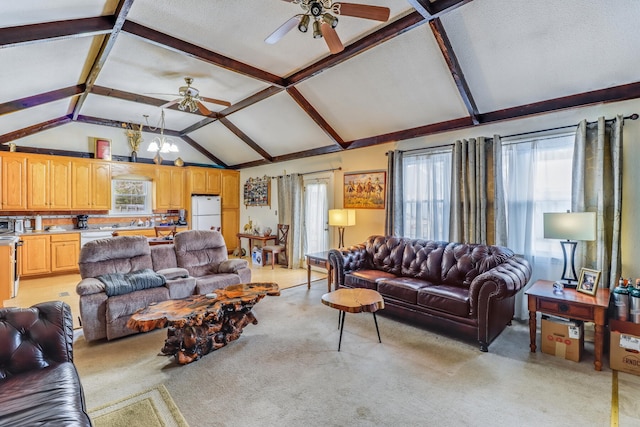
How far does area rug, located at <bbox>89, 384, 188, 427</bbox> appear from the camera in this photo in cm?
196

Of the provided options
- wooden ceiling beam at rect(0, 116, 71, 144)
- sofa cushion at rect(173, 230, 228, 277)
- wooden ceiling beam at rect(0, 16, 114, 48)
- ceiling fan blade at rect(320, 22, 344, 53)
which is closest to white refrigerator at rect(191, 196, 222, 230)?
wooden ceiling beam at rect(0, 116, 71, 144)

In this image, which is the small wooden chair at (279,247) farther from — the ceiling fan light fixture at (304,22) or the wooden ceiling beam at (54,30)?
the ceiling fan light fixture at (304,22)

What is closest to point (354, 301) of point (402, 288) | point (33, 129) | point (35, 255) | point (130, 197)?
point (402, 288)

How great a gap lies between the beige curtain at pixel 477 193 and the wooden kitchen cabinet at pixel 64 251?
687 centimetres

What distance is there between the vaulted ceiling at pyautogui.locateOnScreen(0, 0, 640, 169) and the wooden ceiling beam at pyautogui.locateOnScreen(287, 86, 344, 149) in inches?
0.7

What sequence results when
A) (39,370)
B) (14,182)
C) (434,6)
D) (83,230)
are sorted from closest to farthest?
(39,370) → (434,6) → (14,182) → (83,230)

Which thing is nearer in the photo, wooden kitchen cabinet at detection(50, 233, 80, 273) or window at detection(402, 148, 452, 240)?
window at detection(402, 148, 452, 240)

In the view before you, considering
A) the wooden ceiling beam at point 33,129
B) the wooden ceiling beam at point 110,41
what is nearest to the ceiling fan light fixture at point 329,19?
the wooden ceiling beam at point 110,41

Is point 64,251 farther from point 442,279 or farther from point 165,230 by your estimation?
point 442,279

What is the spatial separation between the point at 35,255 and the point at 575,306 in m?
8.00

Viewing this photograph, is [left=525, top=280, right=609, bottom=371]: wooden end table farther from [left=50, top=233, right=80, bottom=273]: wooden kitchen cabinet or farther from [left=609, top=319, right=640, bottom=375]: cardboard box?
[left=50, top=233, right=80, bottom=273]: wooden kitchen cabinet

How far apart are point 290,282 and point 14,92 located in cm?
460

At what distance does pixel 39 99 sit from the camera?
4.34m

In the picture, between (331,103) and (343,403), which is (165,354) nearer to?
(343,403)
